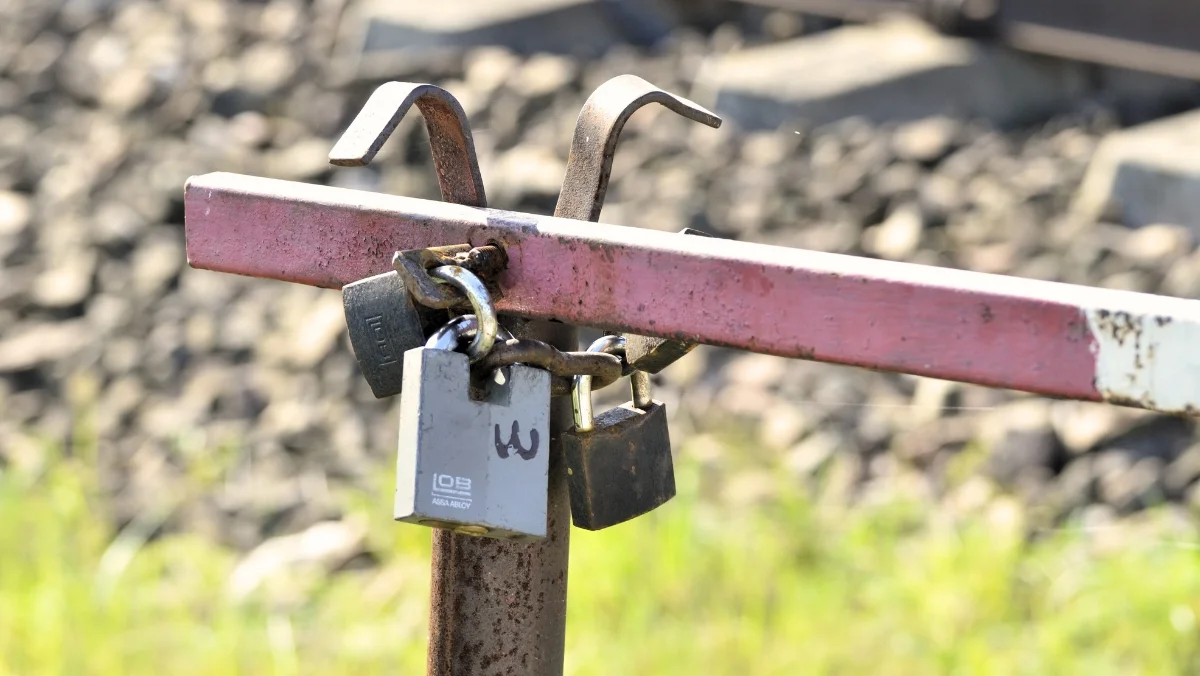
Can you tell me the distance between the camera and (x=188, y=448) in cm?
343

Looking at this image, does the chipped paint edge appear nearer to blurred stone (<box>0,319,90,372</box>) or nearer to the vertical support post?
the vertical support post

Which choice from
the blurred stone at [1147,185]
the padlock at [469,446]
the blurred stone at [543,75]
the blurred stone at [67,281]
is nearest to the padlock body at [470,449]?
the padlock at [469,446]

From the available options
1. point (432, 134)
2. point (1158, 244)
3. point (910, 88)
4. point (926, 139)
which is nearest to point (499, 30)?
point (910, 88)

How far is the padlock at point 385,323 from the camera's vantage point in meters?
0.83

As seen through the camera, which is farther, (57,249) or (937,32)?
(937,32)

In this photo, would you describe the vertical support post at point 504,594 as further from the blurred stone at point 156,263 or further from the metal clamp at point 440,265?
the blurred stone at point 156,263

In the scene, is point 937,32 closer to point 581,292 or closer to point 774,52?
point 774,52

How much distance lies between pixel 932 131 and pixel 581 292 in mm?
3521

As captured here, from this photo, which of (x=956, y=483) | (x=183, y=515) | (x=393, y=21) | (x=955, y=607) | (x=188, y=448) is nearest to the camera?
(x=955, y=607)

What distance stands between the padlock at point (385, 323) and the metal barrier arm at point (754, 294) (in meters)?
0.04

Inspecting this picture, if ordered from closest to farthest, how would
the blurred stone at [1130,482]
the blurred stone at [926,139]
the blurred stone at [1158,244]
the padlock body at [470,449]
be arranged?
the padlock body at [470,449], the blurred stone at [1130,482], the blurred stone at [1158,244], the blurred stone at [926,139]

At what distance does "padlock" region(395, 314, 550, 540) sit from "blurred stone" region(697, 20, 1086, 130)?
12.0ft

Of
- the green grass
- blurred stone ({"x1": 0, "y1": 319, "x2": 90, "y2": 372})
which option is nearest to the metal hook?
the green grass

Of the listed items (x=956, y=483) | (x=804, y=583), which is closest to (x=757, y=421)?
(x=956, y=483)
